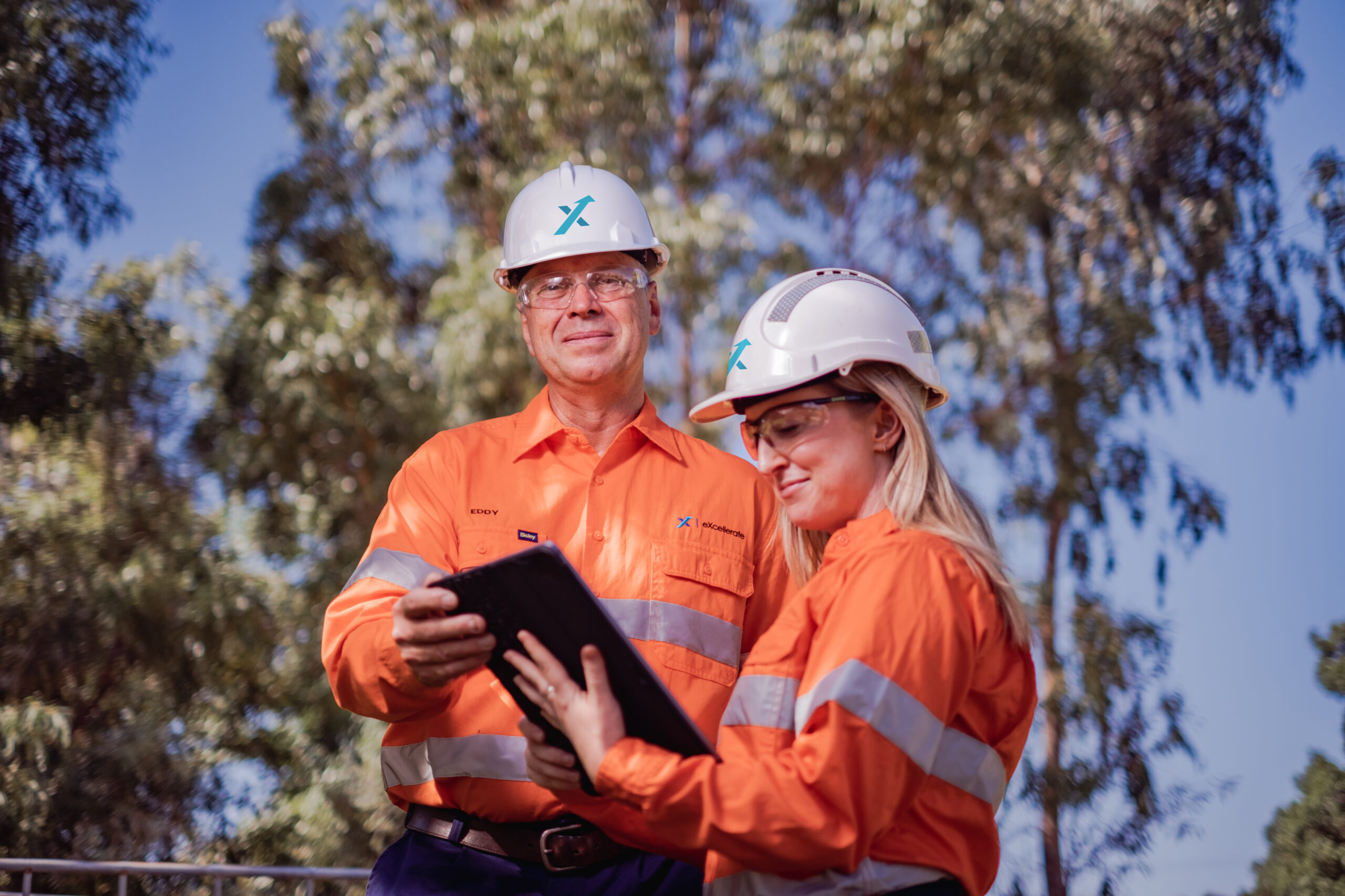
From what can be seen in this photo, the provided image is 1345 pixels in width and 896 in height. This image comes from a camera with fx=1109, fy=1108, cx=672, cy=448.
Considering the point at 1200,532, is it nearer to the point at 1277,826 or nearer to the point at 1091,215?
the point at 1091,215

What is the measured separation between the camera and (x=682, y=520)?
2.76m

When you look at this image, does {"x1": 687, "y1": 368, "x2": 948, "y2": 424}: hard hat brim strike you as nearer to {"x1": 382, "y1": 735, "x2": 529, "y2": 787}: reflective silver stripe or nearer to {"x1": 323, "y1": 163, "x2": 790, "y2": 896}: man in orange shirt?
{"x1": 323, "y1": 163, "x2": 790, "y2": 896}: man in orange shirt

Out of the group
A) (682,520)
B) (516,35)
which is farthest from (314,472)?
(682,520)

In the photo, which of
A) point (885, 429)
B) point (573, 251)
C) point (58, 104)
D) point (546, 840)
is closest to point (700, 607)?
point (546, 840)

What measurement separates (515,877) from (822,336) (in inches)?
52.4

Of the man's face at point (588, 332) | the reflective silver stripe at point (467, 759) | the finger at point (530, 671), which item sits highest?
the man's face at point (588, 332)

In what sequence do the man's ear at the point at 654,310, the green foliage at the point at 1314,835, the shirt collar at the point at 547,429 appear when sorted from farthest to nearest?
the green foliage at the point at 1314,835 < the man's ear at the point at 654,310 < the shirt collar at the point at 547,429

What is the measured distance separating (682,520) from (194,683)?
29.1 ft

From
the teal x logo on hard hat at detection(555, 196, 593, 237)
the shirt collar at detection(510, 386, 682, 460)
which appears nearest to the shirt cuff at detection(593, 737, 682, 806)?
the shirt collar at detection(510, 386, 682, 460)

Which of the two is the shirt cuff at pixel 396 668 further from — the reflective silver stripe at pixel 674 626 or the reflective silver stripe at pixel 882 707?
the reflective silver stripe at pixel 882 707

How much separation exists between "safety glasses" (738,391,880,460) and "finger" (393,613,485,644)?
26.5 inches

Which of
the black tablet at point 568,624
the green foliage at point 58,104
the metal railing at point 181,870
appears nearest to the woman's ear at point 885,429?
the black tablet at point 568,624

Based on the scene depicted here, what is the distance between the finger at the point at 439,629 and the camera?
192 centimetres

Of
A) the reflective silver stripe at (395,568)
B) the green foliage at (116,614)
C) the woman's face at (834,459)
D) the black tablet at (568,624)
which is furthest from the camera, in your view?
the green foliage at (116,614)
